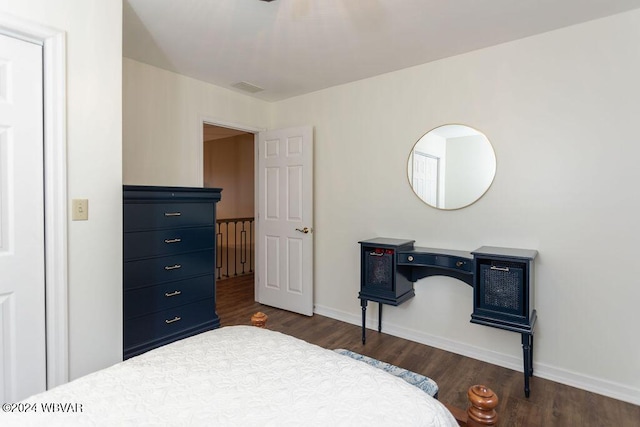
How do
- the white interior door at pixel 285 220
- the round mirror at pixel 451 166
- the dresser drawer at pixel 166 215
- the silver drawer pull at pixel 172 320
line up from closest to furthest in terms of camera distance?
the dresser drawer at pixel 166 215, the silver drawer pull at pixel 172 320, the round mirror at pixel 451 166, the white interior door at pixel 285 220

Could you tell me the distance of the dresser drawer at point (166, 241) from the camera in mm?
2164

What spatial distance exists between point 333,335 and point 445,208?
1569mm

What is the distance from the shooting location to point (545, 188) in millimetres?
2486

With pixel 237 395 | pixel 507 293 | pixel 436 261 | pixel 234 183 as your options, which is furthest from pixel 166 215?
pixel 234 183

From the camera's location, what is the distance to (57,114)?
1.78 meters

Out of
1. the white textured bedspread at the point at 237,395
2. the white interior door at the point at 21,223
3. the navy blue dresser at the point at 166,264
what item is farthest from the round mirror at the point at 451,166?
the white interior door at the point at 21,223

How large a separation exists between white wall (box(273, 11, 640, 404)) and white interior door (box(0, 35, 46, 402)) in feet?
8.42

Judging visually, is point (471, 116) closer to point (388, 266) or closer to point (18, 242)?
point (388, 266)

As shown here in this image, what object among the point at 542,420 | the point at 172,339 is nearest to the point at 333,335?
the point at 172,339

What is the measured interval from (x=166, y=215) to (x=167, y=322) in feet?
2.50

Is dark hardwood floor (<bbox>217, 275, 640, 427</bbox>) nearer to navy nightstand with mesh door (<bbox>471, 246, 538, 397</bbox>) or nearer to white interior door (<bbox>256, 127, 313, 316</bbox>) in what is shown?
navy nightstand with mesh door (<bbox>471, 246, 538, 397</bbox>)

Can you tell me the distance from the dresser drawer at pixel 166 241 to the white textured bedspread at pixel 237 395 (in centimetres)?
106

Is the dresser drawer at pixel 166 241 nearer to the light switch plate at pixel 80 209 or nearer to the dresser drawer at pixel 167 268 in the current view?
the dresser drawer at pixel 167 268

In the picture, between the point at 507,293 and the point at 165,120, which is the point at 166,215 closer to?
the point at 165,120
